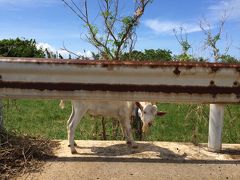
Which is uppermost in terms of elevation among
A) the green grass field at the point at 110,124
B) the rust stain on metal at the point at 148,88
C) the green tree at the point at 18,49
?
the green tree at the point at 18,49

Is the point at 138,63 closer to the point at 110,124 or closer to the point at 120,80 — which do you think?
the point at 120,80

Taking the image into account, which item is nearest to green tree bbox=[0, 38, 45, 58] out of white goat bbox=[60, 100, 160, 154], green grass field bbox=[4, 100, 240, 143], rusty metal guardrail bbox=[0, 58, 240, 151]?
green grass field bbox=[4, 100, 240, 143]

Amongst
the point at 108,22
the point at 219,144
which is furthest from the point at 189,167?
the point at 108,22

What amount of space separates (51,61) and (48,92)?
0.99ft

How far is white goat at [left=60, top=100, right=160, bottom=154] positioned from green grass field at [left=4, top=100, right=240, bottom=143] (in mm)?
511

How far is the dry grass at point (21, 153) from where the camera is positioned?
4.06m

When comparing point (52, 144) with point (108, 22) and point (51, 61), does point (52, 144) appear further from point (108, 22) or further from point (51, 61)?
point (108, 22)

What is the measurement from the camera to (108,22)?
7082mm

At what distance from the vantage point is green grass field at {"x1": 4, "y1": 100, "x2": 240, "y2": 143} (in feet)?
21.4

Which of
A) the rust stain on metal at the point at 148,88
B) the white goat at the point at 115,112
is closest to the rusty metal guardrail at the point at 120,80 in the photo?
the rust stain on metal at the point at 148,88

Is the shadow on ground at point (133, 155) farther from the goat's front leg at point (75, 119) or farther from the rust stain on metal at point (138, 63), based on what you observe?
the rust stain on metal at point (138, 63)

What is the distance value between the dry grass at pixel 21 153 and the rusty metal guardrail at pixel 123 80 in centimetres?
64

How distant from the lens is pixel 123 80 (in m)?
4.10

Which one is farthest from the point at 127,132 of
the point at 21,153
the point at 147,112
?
the point at 21,153
